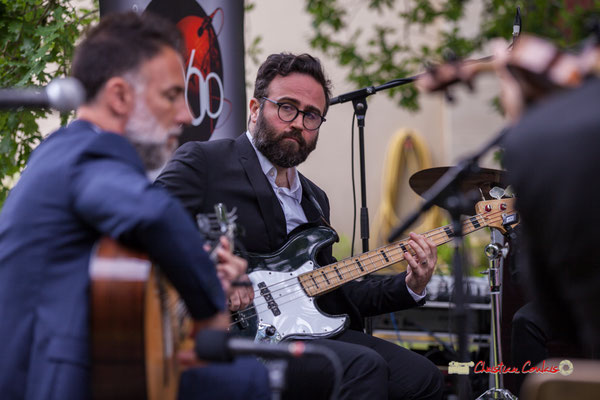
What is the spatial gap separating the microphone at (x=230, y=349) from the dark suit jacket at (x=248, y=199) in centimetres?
147

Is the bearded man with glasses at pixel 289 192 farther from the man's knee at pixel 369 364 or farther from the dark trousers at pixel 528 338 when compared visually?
the dark trousers at pixel 528 338

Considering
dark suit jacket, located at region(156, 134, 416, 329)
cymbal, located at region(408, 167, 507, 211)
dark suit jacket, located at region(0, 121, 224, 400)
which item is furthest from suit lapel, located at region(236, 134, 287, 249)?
dark suit jacket, located at region(0, 121, 224, 400)

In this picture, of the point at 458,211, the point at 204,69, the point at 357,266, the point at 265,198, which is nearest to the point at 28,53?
the point at 204,69

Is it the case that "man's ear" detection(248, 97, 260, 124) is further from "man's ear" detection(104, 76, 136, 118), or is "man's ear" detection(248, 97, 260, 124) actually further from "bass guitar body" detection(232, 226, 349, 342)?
"man's ear" detection(104, 76, 136, 118)

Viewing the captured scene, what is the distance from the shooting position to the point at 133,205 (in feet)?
6.34

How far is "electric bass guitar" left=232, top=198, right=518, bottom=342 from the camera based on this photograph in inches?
131

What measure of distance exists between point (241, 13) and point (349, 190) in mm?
7671

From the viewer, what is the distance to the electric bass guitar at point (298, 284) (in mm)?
3328

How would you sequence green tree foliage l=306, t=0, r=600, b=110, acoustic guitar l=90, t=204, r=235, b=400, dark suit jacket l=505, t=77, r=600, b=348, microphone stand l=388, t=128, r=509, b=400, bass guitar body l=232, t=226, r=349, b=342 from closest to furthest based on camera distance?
dark suit jacket l=505, t=77, r=600, b=348 → acoustic guitar l=90, t=204, r=235, b=400 → microphone stand l=388, t=128, r=509, b=400 → bass guitar body l=232, t=226, r=349, b=342 → green tree foliage l=306, t=0, r=600, b=110

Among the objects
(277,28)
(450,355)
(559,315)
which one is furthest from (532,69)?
(277,28)

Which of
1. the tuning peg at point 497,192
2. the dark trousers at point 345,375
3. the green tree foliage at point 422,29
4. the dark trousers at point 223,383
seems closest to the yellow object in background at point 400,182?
the green tree foliage at point 422,29

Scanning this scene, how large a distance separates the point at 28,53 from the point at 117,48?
2467 millimetres

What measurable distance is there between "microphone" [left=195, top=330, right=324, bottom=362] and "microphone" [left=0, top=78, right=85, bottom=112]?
76 centimetres

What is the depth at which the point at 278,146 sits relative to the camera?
384cm
